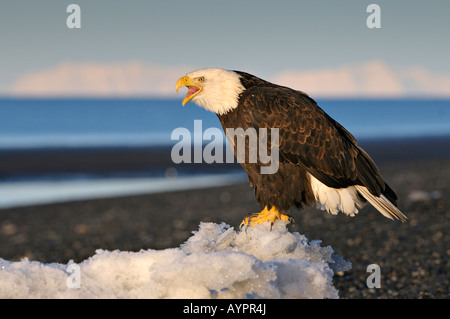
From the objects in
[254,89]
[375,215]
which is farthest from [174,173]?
[254,89]

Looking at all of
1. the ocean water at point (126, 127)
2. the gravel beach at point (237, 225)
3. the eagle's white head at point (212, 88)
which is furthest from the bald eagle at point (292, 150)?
the gravel beach at point (237, 225)

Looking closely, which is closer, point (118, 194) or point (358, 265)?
point (358, 265)

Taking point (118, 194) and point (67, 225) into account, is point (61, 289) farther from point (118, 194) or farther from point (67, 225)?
point (118, 194)

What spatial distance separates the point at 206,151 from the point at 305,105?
2798cm

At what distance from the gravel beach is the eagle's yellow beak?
4211 mm

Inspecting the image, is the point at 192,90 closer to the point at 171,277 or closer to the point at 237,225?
the point at 171,277

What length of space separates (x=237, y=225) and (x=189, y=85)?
27.5ft

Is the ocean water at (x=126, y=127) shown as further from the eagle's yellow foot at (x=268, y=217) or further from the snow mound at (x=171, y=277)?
the snow mound at (x=171, y=277)

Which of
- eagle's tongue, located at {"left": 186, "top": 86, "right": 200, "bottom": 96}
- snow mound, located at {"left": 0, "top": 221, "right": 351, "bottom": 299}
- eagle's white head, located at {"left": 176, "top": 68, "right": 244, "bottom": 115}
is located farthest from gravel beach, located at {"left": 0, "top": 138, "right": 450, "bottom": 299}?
snow mound, located at {"left": 0, "top": 221, "right": 351, "bottom": 299}

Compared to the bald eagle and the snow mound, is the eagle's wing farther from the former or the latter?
the snow mound

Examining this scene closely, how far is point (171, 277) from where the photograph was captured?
2.99 metres

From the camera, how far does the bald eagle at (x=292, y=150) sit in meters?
5.10

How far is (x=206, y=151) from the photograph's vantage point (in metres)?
33.2

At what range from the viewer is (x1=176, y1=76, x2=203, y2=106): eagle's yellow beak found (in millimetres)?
5062
